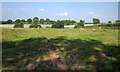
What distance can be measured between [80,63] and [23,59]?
2.82 meters

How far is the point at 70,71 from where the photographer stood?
314 inches

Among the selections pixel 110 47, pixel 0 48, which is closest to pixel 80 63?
pixel 110 47

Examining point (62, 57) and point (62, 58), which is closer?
point (62, 58)

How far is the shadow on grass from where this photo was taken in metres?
8.37

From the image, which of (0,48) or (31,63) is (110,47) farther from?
(0,48)

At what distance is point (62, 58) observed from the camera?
31.0 feet

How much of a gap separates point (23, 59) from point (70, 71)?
104 inches

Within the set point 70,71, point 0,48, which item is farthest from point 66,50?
point 0,48

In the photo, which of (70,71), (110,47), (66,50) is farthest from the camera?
(110,47)

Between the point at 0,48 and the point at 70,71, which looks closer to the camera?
the point at 70,71

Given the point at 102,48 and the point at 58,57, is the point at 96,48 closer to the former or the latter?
the point at 102,48

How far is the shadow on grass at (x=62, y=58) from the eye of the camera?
8.37 metres

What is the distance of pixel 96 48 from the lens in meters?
11.3

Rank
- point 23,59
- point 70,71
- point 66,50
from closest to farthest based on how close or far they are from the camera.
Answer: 1. point 70,71
2. point 23,59
3. point 66,50
